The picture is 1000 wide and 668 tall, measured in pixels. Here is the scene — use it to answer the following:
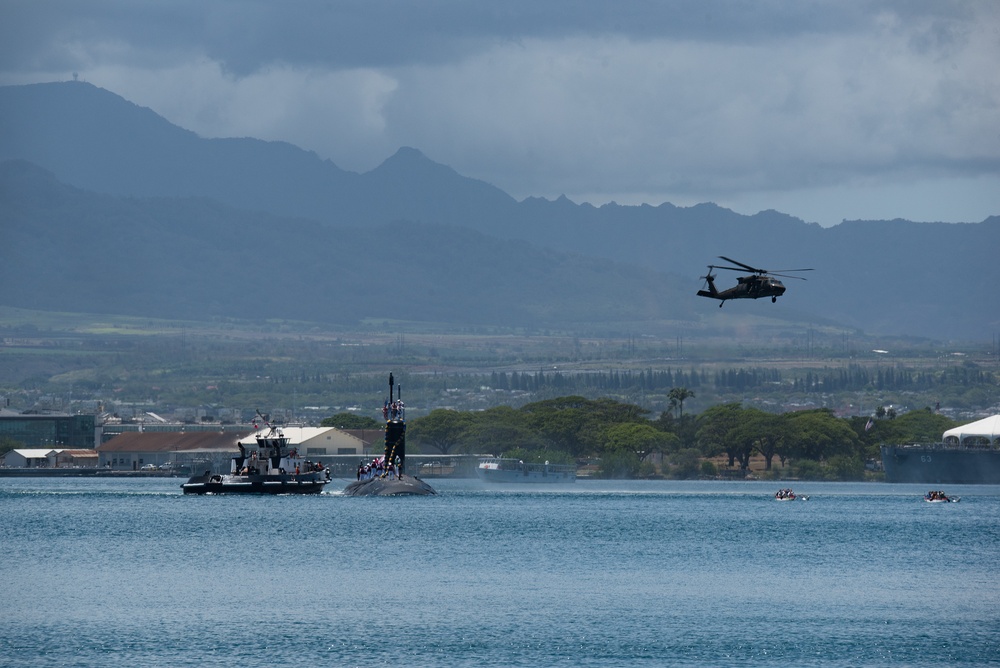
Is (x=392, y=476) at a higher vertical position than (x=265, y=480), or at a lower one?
higher

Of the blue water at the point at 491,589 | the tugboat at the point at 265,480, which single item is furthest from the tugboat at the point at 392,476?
the blue water at the point at 491,589

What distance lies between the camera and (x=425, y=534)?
107625 mm

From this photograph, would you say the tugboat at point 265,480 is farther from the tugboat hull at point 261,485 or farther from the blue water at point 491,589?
the blue water at point 491,589

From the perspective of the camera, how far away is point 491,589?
75.3 m

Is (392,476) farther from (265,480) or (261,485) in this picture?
(261,485)

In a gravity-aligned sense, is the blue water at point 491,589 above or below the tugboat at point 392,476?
below

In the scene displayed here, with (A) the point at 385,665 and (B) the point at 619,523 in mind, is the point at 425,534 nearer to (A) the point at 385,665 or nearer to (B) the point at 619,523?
(B) the point at 619,523

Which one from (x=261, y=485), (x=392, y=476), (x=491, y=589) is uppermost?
(x=392, y=476)

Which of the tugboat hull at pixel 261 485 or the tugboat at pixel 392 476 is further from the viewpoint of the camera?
the tugboat hull at pixel 261 485

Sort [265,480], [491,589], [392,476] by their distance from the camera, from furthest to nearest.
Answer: [265,480]
[392,476]
[491,589]

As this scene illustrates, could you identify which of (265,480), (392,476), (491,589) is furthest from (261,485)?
(491,589)

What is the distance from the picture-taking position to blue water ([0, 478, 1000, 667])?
5922 centimetres

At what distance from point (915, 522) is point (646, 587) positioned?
5452 centimetres

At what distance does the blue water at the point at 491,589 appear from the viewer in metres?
59.2
